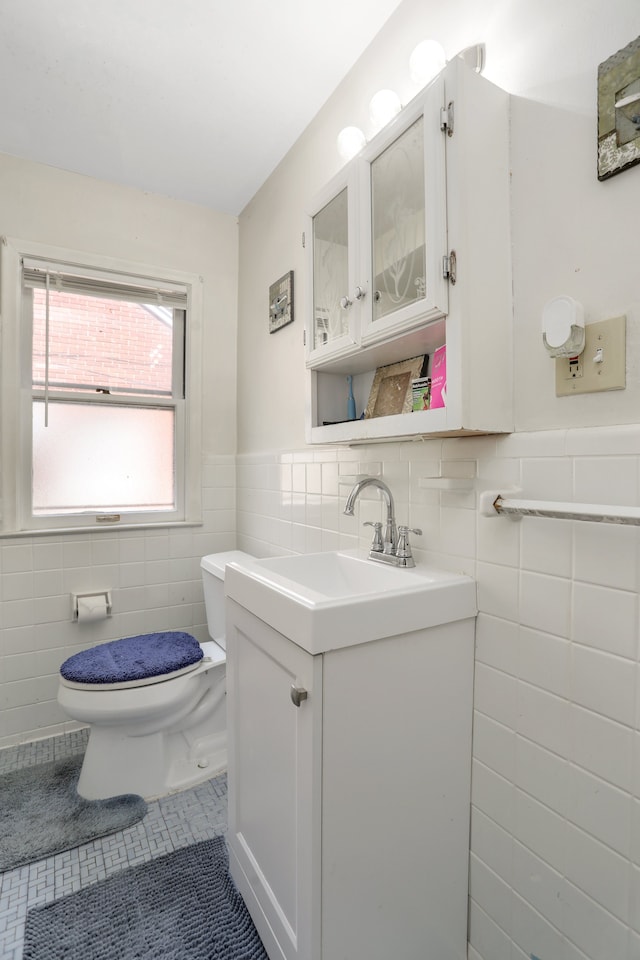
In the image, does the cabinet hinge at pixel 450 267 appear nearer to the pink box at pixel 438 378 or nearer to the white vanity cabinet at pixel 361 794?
the pink box at pixel 438 378

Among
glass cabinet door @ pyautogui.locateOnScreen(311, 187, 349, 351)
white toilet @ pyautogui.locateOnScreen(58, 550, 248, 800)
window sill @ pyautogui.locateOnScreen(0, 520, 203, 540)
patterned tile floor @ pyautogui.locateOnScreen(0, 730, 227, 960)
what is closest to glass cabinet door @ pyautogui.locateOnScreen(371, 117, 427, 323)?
glass cabinet door @ pyautogui.locateOnScreen(311, 187, 349, 351)

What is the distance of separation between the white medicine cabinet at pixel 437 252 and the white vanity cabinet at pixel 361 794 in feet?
1.67

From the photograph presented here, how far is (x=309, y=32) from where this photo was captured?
1379 mm

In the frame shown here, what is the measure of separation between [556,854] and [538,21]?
160cm

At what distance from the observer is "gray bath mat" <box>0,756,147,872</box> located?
1390 millimetres

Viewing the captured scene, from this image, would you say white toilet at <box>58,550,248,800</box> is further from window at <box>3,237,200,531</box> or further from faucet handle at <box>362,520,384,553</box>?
faucet handle at <box>362,520,384,553</box>

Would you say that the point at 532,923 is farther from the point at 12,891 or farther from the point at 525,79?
the point at 525,79

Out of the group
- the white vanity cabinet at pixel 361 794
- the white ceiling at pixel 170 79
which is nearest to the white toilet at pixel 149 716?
the white vanity cabinet at pixel 361 794

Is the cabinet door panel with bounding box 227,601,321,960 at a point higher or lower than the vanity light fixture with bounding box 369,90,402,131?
lower

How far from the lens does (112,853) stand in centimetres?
138

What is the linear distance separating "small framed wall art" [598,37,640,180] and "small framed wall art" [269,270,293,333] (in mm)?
1212

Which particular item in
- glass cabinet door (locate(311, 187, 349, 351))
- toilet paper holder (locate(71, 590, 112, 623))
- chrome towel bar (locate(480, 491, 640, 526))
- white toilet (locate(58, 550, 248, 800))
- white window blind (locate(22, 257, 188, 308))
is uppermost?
white window blind (locate(22, 257, 188, 308))

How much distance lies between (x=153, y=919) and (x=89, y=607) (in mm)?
1144

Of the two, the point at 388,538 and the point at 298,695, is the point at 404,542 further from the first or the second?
the point at 298,695
